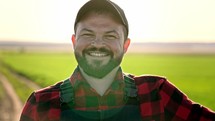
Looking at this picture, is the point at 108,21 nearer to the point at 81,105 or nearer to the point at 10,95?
the point at 81,105

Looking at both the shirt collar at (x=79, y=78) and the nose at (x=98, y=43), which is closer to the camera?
the nose at (x=98, y=43)

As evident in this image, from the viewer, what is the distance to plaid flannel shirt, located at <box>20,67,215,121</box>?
291cm

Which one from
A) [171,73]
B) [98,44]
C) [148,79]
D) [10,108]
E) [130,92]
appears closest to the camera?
[98,44]

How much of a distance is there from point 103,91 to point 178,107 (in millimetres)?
539

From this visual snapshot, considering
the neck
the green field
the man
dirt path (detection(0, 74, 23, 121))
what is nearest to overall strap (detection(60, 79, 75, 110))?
the man

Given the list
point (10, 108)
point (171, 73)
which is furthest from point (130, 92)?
point (171, 73)

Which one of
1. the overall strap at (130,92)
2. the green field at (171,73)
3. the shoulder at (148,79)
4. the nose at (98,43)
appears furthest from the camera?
the green field at (171,73)

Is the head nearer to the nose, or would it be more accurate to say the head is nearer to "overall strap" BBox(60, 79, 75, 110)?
the nose

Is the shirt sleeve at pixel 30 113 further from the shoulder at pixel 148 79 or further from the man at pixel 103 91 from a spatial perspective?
the shoulder at pixel 148 79

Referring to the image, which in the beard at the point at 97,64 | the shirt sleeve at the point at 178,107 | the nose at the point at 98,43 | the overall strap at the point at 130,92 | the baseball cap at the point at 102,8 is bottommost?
the shirt sleeve at the point at 178,107

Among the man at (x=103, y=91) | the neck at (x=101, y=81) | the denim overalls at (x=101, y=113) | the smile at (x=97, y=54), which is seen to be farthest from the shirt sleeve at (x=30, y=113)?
the smile at (x=97, y=54)

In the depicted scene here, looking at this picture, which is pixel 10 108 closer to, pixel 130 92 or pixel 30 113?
pixel 30 113

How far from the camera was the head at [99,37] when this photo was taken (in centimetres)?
288

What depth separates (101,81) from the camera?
9.84ft
